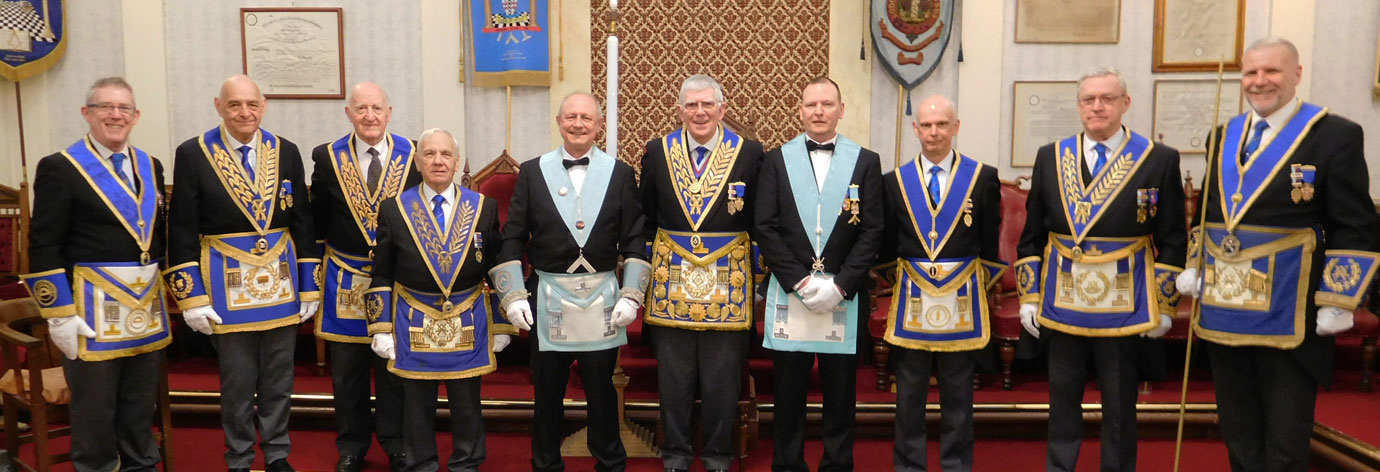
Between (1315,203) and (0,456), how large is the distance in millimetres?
4974

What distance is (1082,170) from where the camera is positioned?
326 cm

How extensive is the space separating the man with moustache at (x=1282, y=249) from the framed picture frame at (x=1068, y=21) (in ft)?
10.6

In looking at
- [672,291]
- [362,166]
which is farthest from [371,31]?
[672,291]

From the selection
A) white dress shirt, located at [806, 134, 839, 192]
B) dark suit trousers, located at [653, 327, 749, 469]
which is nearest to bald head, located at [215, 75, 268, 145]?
dark suit trousers, located at [653, 327, 749, 469]

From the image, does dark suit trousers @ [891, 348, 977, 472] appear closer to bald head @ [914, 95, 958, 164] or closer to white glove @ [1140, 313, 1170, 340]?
white glove @ [1140, 313, 1170, 340]

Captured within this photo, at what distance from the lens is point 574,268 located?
3.45 meters

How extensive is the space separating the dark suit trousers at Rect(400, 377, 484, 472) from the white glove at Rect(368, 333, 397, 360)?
0.44 feet

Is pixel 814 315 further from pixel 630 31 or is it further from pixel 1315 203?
pixel 630 31

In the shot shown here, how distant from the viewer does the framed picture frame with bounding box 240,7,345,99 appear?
20.8 ft

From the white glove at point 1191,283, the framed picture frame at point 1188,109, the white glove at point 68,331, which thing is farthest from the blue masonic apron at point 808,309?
the framed picture frame at point 1188,109

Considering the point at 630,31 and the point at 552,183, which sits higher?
the point at 630,31

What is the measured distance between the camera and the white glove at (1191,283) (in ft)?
10.3

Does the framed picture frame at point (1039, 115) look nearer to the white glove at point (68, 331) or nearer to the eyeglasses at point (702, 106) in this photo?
the eyeglasses at point (702, 106)

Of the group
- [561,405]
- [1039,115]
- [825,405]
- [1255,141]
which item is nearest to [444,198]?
[561,405]
